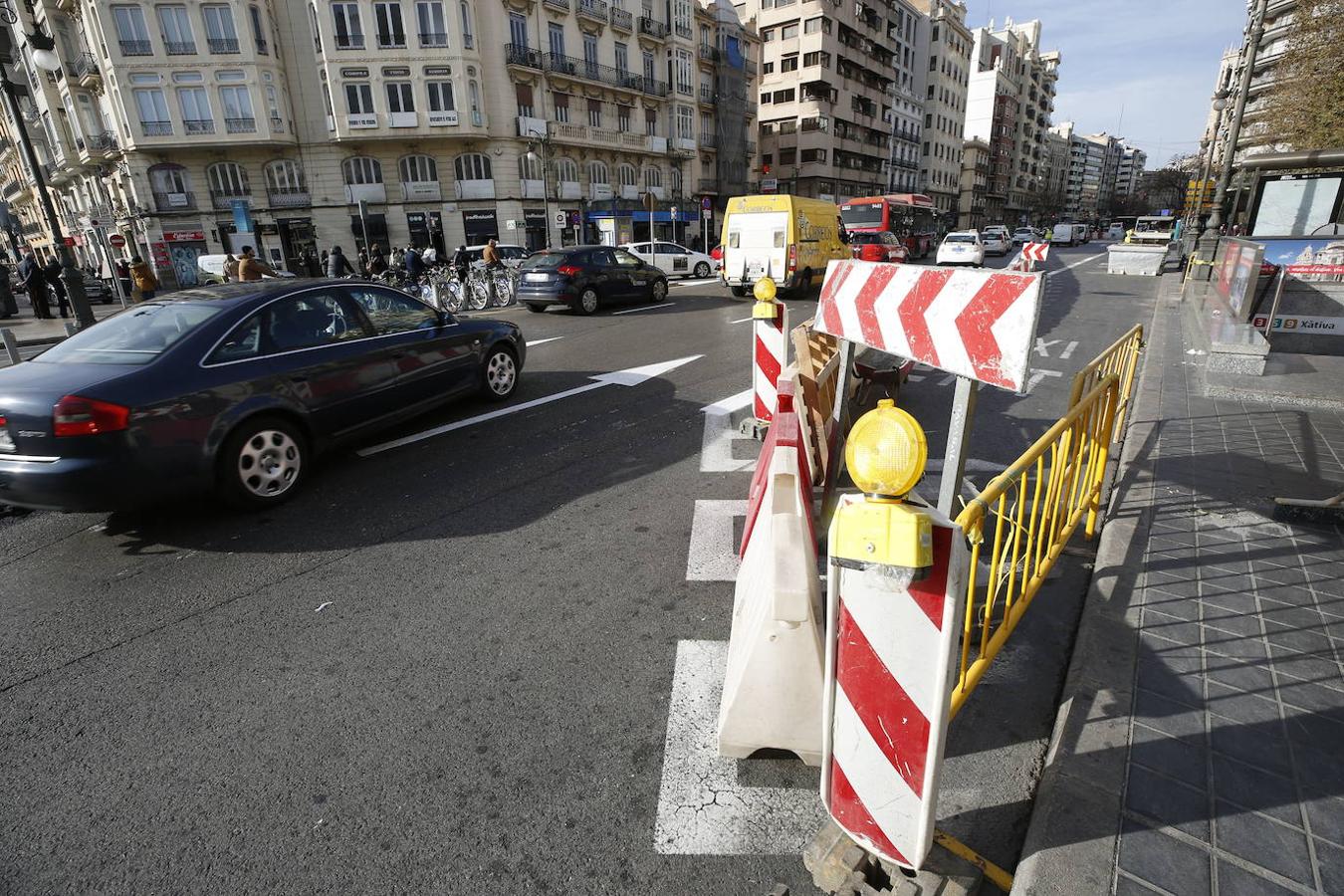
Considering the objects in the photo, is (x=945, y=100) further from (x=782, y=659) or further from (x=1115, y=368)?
(x=782, y=659)

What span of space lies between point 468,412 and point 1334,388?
8.61 meters

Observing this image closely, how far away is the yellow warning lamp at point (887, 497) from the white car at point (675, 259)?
2289cm

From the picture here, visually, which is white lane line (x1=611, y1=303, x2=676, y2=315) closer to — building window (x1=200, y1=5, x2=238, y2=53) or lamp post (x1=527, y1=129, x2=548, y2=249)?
lamp post (x1=527, y1=129, x2=548, y2=249)

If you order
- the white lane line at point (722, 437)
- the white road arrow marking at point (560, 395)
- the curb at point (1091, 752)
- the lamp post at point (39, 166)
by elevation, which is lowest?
the white lane line at point (722, 437)

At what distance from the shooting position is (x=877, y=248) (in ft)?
72.1

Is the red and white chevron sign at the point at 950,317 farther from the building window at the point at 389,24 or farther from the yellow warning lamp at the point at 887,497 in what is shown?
the building window at the point at 389,24

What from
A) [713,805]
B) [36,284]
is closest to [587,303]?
[713,805]

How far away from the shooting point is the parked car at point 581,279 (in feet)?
46.9

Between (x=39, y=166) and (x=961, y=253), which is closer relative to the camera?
(x=39, y=166)

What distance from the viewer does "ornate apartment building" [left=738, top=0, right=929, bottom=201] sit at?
2140 inches

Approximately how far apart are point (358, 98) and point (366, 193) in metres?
4.57

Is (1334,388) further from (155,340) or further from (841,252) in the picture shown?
(841,252)

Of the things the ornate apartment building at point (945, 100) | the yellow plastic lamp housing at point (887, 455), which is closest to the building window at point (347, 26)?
the yellow plastic lamp housing at point (887, 455)

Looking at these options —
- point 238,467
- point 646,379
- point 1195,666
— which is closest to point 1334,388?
point 1195,666
